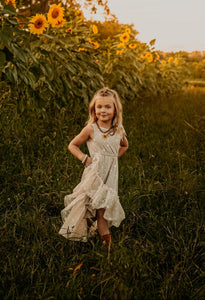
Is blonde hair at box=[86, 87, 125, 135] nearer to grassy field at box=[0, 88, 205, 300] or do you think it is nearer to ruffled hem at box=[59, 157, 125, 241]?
ruffled hem at box=[59, 157, 125, 241]

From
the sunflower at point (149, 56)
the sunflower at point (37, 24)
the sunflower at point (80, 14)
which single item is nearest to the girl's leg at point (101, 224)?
the sunflower at point (37, 24)

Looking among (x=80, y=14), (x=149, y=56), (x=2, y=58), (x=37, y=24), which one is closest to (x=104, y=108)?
(x=2, y=58)

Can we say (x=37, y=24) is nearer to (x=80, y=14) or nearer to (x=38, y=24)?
(x=38, y=24)

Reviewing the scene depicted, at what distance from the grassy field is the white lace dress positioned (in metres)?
0.10

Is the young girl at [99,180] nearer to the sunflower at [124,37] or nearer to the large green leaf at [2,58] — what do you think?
the large green leaf at [2,58]

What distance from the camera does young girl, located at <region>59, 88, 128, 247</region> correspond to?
6.08 feet

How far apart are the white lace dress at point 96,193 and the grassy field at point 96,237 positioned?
0.32ft

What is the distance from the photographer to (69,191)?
2412mm

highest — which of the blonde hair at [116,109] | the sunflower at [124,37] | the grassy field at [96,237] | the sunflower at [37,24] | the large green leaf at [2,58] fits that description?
the sunflower at [124,37]

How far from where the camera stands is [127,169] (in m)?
3.03

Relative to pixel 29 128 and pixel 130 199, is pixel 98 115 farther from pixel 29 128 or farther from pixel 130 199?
pixel 29 128

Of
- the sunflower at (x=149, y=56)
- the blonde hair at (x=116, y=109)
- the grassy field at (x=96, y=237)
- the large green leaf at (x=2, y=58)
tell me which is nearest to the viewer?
the grassy field at (x=96, y=237)

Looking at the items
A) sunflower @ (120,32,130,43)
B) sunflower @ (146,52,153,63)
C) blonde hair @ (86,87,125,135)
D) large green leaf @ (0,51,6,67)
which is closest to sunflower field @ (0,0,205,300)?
large green leaf @ (0,51,6,67)

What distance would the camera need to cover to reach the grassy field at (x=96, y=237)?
1490mm
